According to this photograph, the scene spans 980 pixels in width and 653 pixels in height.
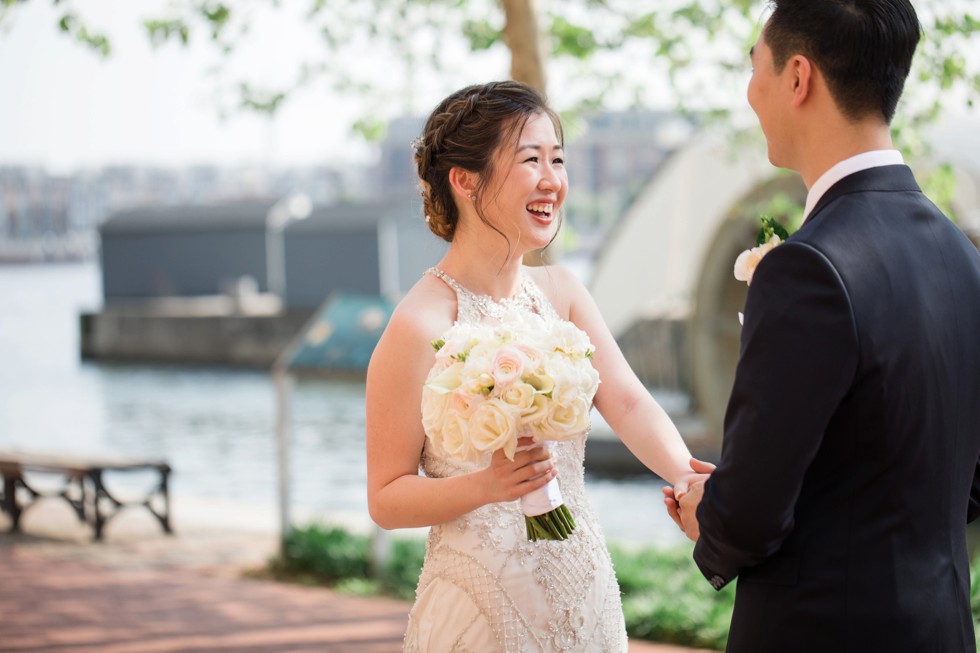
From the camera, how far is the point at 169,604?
7.17m

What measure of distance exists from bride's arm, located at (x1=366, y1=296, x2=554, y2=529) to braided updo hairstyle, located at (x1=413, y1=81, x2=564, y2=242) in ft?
0.96

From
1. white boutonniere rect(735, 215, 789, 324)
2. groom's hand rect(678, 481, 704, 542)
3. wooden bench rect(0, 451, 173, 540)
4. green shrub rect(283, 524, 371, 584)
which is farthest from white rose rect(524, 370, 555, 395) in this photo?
wooden bench rect(0, 451, 173, 540)

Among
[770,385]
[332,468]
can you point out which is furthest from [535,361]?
[332,468]

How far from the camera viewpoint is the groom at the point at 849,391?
5.94 ft

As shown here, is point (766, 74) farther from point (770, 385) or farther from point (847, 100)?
point (770, 385)

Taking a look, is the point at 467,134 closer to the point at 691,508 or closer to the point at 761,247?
the point at 761,247

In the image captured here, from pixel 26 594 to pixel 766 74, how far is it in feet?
22.1

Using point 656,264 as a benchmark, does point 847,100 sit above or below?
above

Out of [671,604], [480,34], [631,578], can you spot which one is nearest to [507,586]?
[671,604]

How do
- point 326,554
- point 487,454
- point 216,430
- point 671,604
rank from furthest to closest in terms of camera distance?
1. point 216,430
2. point 326,554
3. point 671,604
4. point 487,454

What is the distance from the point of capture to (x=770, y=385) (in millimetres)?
1815

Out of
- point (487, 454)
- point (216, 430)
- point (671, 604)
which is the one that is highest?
point (487, 454)

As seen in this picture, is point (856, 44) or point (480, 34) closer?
point (856, 44)

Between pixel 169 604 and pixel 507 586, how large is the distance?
17.2 ft
